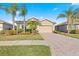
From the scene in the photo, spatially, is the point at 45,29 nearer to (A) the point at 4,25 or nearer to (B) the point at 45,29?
(B) the point at 45,29

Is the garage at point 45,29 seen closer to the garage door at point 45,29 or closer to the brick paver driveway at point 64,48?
the garage door at point 45,29

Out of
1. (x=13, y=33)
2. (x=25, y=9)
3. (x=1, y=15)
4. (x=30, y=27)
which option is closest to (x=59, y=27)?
(x=30, y=27)

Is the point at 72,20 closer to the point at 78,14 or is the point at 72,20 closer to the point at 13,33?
the point at 78,14

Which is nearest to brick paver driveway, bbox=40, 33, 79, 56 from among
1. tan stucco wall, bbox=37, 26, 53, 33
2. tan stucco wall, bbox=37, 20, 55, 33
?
tan stucco wall, bbox=37, 26, 53, 33

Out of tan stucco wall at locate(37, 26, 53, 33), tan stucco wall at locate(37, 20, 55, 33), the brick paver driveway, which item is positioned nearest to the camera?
the brick paver driveway

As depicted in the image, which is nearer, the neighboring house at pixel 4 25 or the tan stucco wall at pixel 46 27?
the neighboring house at pixel 4 25

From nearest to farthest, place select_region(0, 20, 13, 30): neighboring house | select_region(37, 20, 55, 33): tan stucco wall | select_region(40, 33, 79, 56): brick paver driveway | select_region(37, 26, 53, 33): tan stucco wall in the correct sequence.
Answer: select_region(40, 33, 79, 56): brick paver driveway < select_region(0, 20, 13, 30): neighboring house < select_region(37, 26, 53, 33): tan stucco wall < select_region(37, 20, 55, 33): tan stucco wall

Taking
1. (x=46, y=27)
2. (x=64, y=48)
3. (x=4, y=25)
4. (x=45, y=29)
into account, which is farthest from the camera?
(x=46, y=27)

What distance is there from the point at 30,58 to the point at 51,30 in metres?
26.5

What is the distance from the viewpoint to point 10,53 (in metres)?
9.30

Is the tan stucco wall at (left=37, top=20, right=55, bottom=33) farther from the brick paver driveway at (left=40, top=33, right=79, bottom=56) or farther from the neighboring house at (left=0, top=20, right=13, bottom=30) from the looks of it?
the brick paver driveway at (left=40, top=33, right=79, bottom=56)

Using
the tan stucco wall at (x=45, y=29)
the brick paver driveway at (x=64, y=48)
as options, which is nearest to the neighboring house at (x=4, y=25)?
the tan stucco wall at (x=45, y=29)

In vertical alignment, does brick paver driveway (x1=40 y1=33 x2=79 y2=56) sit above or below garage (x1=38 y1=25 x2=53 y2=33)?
below

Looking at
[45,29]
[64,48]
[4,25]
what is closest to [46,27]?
[45,29]
